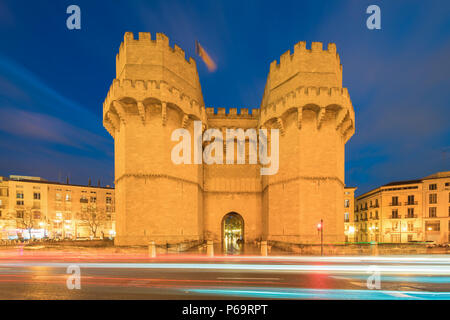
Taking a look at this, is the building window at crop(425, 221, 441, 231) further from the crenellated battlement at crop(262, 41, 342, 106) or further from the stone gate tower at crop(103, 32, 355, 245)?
the crenellated battlement at crop(262, 41, 342, 106)

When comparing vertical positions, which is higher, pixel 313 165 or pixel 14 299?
pixel 313 165

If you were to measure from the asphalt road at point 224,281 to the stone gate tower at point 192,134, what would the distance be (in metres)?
8.45

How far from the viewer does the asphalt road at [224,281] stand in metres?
7.15

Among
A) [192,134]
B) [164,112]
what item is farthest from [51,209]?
[164,112]

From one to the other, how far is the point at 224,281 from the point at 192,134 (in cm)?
1634

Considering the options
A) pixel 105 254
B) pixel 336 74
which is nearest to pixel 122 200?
pixel 105 254

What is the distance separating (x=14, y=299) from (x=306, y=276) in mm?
8985

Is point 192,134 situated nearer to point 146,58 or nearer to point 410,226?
point 146,58

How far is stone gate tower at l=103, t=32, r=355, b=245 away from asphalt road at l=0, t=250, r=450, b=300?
27.7 feet

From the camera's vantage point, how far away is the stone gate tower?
64.2 feet

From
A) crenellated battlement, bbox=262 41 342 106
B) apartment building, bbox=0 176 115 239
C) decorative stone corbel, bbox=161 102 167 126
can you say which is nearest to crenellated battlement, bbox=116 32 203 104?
decorative stone corbel, bbox=161 102 167 126

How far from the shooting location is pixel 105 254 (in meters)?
17.0

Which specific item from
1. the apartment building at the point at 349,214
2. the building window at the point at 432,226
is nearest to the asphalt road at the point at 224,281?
the building window at the point at 432,226
